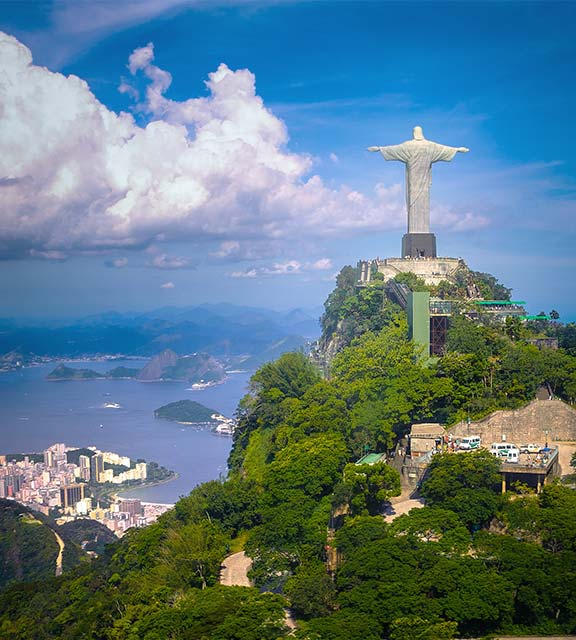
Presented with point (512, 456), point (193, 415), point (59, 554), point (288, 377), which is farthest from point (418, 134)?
point (193, 415)

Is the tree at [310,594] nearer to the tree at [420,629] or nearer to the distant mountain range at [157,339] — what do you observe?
the tree at [420,629]

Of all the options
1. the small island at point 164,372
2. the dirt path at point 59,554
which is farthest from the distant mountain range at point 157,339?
the dirt path at point 59,554

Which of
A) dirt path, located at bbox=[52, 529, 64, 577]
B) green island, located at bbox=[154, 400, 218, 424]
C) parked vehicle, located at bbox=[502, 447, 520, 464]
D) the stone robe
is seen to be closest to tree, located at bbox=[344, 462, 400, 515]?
parked vehicle, located at bbox=[502, 447, 520, 464]

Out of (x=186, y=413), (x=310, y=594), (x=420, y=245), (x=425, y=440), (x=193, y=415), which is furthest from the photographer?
(x=186, y=413)

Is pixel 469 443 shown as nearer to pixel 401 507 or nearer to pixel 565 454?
pixel 565 454

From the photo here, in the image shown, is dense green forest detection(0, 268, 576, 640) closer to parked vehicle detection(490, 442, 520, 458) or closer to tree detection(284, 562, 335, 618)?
tree detection(284, 562, 335, 618)

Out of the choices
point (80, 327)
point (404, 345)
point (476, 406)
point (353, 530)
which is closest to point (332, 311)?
point (404, 345)
